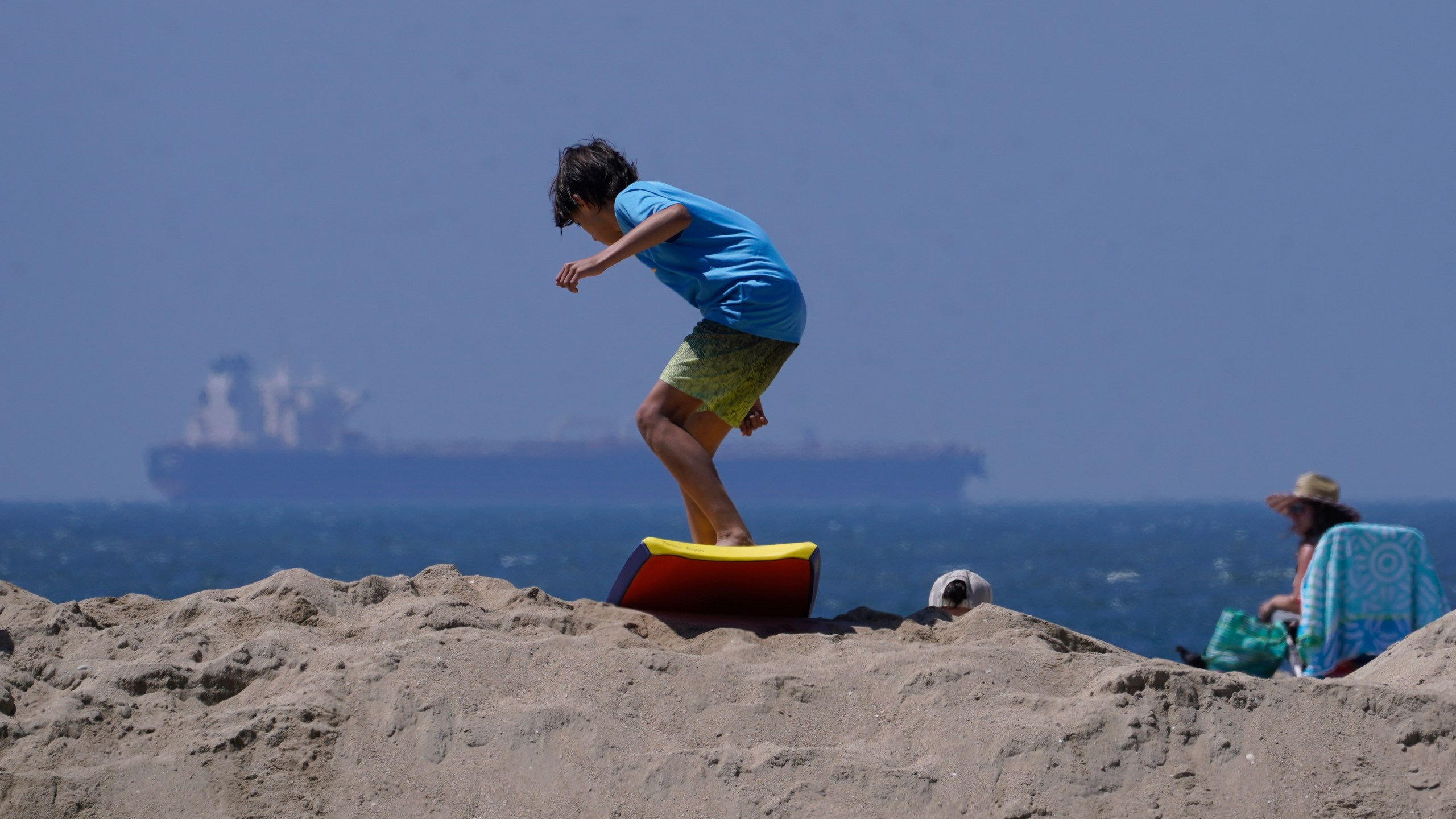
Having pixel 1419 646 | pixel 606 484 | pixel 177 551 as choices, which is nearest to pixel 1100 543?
pixel 177 551

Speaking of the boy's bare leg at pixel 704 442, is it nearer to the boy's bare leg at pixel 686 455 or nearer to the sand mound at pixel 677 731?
the boy's bare leg at pixel 686 455

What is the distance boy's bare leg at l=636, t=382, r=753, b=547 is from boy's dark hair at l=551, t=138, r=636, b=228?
0.63 m

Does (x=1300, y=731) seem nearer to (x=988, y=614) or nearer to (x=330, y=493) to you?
(x=988, y=614)

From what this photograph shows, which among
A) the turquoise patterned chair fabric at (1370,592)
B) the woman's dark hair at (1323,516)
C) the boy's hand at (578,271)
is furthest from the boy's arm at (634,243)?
the woman's dark hair at (1323,516)

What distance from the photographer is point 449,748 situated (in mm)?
2332

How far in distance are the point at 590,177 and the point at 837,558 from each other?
34585 mm

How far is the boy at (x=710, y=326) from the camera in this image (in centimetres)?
338

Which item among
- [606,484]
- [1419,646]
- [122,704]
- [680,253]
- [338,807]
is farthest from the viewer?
[606,484]

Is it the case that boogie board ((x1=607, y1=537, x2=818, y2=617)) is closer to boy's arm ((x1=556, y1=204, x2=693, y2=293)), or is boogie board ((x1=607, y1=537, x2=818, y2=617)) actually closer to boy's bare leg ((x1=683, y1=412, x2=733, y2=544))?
boy's bare leg ((x1=683, y1=412, x2=733, y2=544))

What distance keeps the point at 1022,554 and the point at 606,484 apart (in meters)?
85.1

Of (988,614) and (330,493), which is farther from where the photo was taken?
(330,493)

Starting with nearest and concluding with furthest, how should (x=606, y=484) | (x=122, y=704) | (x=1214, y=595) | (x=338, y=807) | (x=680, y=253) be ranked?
(x=338, y=807) → (x=122, y=704) → (x=680, y=253) → (x=1214, y=595) → (x=606, y=484)

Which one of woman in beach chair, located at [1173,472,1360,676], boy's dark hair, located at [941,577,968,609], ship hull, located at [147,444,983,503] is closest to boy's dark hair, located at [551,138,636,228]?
boy's dark hair, located at [941,577,968,609]

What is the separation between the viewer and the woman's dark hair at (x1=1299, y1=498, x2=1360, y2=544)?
14.3 ft
